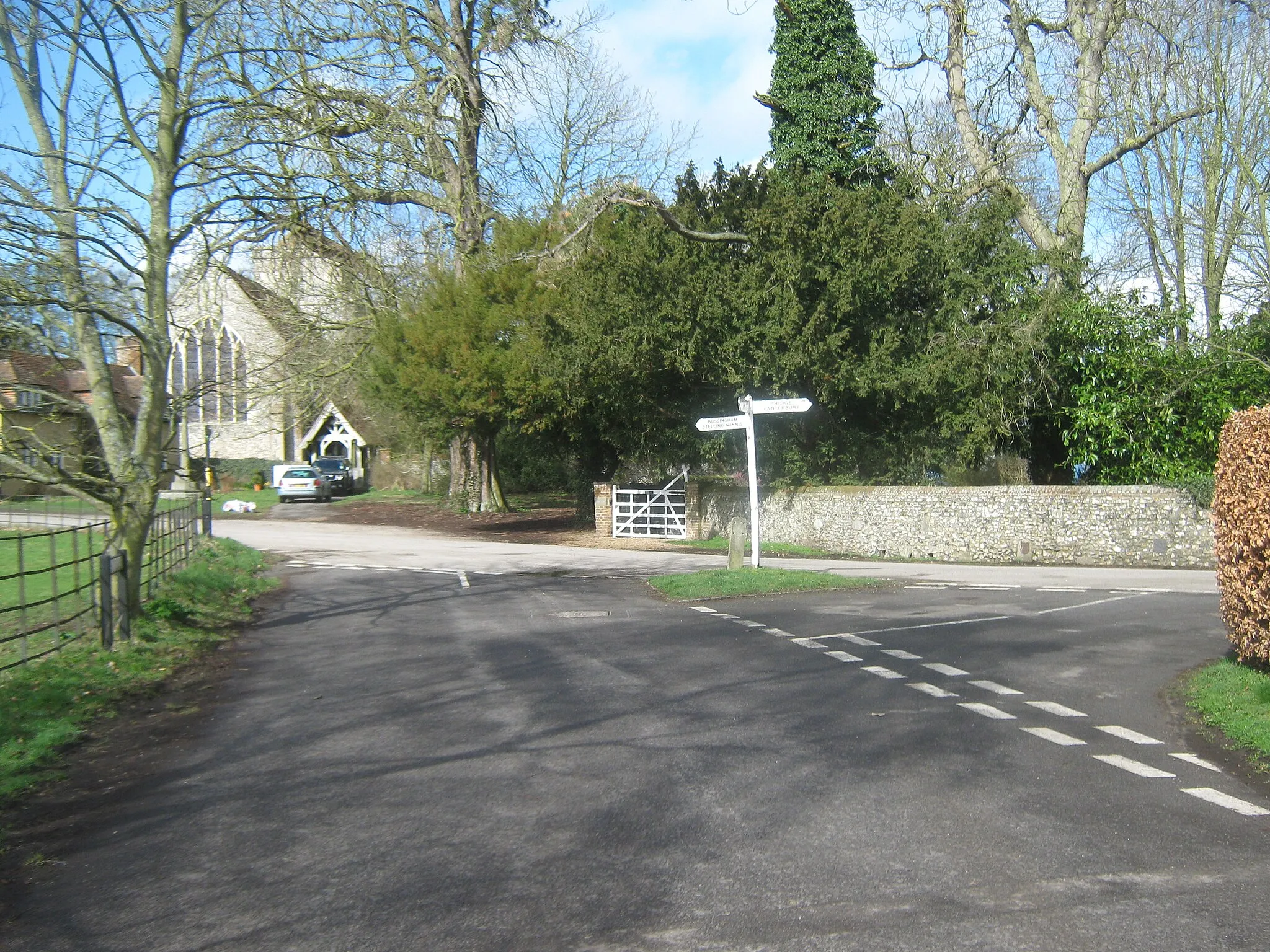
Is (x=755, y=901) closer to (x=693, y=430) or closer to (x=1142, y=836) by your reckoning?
(x=1142, y=836)

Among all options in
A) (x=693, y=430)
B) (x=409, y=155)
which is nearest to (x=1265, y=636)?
(x=409, y=155)

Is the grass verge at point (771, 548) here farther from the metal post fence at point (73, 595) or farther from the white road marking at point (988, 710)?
the white road marking at point (988, 710)

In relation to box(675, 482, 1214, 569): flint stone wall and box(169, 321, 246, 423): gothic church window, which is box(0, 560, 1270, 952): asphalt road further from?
box(675, 482, 1214, 569): flint stone wall

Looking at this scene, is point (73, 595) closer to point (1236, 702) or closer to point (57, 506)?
point (1236, 702)

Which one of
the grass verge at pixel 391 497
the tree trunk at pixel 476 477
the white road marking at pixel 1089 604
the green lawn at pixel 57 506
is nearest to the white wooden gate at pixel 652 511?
the tree trunk at pixel 476 477

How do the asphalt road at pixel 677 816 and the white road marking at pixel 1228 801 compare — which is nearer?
the asphalt road at pixel 677 816

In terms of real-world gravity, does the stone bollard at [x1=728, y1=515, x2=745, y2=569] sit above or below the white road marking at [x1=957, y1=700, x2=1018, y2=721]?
above

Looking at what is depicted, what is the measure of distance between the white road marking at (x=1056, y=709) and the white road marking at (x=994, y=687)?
1.18 ft

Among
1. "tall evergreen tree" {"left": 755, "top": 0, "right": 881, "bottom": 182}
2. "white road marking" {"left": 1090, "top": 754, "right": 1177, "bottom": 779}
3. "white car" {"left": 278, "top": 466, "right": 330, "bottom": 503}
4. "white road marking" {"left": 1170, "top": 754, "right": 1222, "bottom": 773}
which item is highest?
"tall evergreen tree" {"left": 755, "top": 0, "right": 881, "bottom": 182}

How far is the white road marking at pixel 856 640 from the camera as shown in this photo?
40.0 feet

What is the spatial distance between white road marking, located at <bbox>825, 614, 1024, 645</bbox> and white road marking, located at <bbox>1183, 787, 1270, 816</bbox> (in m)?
5.72

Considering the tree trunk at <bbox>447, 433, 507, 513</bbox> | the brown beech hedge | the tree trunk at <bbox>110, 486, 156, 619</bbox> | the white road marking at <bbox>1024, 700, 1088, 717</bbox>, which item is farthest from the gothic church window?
the tree trunk at <bbox>447, 433, 507, 513</bbox>

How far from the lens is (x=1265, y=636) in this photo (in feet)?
31.4

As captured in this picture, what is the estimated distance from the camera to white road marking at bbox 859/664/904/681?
10.1 meters
